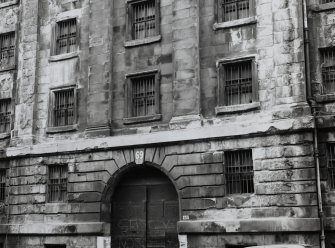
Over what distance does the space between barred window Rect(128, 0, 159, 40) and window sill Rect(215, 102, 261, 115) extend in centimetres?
461

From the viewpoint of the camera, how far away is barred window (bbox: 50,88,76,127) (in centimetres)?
2294

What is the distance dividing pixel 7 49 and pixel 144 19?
26.7ft

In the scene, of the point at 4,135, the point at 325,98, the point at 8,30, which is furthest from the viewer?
the point at 8,30

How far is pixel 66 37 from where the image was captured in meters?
23.9

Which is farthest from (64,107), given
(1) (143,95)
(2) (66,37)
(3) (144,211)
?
(3) (144,211)

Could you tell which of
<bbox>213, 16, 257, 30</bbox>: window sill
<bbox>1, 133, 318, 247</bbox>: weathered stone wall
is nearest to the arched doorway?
<bbox>1, 133, 318, 247</bbox>: weathered stone wall

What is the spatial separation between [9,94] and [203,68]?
10.4 metres

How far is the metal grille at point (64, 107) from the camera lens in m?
23.0

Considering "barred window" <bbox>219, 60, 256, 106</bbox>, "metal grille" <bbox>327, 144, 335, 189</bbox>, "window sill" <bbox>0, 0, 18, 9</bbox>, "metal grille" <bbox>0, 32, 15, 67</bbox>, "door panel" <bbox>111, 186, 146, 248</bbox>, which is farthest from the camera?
"window sill" <bbox>0, 0, 18, 9</bbox>

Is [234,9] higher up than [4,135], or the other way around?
[234,9]

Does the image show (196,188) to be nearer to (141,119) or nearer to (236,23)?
(141,119)

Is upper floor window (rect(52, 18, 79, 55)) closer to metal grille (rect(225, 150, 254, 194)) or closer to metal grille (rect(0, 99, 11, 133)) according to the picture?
metal grille (rect(0, 99, 11, 133))

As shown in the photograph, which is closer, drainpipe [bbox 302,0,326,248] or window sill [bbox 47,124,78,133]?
drainpipe [bbox 302,0,326,248]

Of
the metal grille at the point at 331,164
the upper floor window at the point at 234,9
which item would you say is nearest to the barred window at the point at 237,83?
the upper floor window at the point at 234,9
